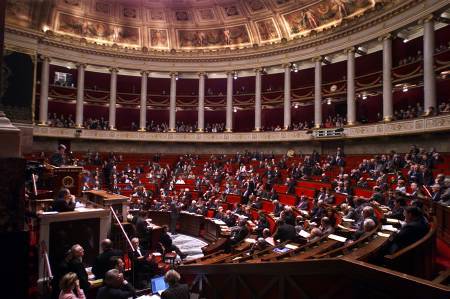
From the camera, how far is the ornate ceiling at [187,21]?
73.9 feet

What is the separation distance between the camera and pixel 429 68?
15391mm

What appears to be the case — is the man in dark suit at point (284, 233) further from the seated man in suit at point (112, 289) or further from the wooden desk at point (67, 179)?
the wooden desk at point (67, 179)

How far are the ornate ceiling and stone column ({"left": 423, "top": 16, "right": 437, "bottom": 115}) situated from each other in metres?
6.46

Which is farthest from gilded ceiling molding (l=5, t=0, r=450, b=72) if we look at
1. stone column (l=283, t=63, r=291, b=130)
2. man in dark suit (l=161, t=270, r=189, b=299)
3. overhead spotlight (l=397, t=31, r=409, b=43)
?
man in dark suit (l=161, t=270, r=189, b=299)

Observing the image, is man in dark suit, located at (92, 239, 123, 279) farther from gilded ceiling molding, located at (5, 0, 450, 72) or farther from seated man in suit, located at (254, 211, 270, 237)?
gilded ceiling molding, located at (5, 0, 450, 72)

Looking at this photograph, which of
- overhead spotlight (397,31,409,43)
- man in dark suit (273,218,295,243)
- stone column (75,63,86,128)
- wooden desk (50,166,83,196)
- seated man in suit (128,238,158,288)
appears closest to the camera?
seated man in suit (128,238,158,288)

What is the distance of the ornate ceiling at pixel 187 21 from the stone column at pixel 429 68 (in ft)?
21.2

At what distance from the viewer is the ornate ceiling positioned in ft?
73.9

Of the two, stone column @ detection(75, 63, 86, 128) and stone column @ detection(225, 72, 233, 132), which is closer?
stone column @ detection(75, 63, 86, 128)

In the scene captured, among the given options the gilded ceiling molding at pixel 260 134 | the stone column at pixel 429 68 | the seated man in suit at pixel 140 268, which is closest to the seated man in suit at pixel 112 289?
the seated man in suit at pixel 140 268

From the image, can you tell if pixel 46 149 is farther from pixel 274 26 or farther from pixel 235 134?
pixel 274 26

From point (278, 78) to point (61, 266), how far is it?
2491 centimetres

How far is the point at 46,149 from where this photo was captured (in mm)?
23328

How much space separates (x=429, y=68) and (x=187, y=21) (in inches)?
730
